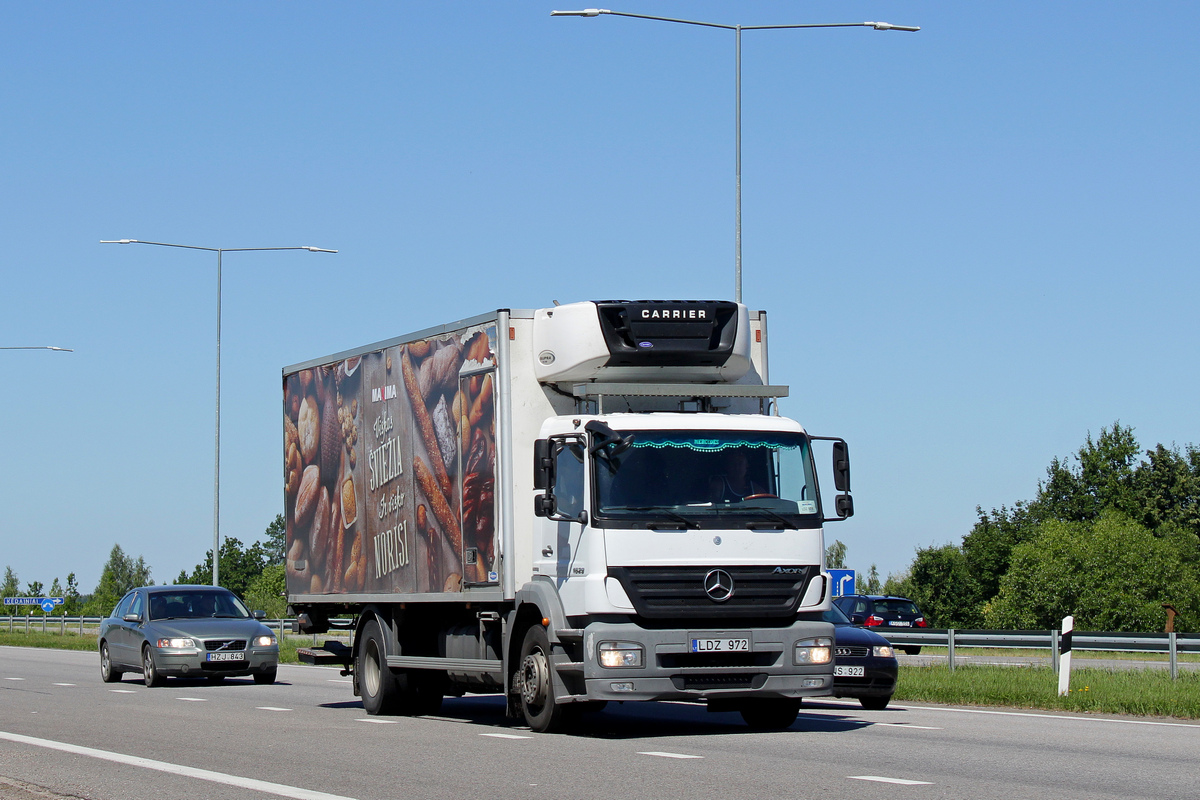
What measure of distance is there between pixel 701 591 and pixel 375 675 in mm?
5336

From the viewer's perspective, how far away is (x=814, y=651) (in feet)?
44.9

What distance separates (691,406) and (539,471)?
173cm

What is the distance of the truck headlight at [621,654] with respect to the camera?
13.1 m

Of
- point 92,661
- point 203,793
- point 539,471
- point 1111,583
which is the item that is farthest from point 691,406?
point 1111,583

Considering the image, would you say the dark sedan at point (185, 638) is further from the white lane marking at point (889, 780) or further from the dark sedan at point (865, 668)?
the white lane marking at point (889, 780)

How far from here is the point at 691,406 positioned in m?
14.5

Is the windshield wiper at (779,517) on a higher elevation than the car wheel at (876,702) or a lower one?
higher

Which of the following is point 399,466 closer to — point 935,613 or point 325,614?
point 325,614

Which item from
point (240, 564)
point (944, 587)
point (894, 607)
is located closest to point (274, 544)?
point (240, 564)

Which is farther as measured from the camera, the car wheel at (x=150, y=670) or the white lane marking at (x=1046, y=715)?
the car wheel at (x=150, y=670)

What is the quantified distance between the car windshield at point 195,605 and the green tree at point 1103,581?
6952 centimetres

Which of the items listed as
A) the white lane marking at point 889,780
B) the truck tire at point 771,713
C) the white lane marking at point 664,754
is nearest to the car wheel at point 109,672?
the truck tire at point 771,713

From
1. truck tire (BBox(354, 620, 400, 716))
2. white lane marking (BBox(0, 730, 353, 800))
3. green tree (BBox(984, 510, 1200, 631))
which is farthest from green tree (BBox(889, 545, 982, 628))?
white lane marking (BBox(0, 730, 353, 800))

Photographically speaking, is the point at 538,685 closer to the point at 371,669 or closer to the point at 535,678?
the point at 535,678
